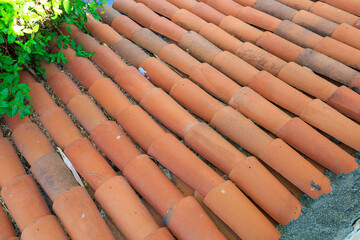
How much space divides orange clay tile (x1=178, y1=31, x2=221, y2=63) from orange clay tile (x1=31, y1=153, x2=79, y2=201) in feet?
4.26

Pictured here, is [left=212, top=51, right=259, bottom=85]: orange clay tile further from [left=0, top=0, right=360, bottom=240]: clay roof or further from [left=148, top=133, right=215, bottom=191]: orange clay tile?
[left=148, top=133, right=215, bottom=191]: orange clay tile

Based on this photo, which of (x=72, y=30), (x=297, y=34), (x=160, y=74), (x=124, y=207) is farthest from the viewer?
(x=72, y=30)

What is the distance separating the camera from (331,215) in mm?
1502

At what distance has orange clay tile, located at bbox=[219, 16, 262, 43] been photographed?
97.4 inches

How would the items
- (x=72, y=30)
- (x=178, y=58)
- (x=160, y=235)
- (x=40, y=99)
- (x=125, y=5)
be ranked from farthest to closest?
1. (x=125, y=5)
2. (x=72, y=30)
3. (x=178, y=58)
4. (x=40, y=99)
5. (x=160, y=235)

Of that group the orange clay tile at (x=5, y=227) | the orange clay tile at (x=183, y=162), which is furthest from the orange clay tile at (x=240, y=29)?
the orange clay tile at (x=5, y=227)

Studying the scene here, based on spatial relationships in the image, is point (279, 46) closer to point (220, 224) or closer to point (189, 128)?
point (189, 128)

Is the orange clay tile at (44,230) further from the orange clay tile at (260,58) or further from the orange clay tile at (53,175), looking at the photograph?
the orange clay tile at (260,58)

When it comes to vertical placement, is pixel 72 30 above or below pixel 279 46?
above

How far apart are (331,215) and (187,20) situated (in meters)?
1.94

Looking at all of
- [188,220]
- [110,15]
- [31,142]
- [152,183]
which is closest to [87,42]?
[110,15]

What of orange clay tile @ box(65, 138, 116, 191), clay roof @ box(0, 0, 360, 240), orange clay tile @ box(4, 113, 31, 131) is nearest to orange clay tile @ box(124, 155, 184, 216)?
clay roof @ box(0, 0, 360, 240)

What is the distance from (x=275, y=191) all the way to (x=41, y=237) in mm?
1252

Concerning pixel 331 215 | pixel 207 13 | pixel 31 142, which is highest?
pixel 207 13
